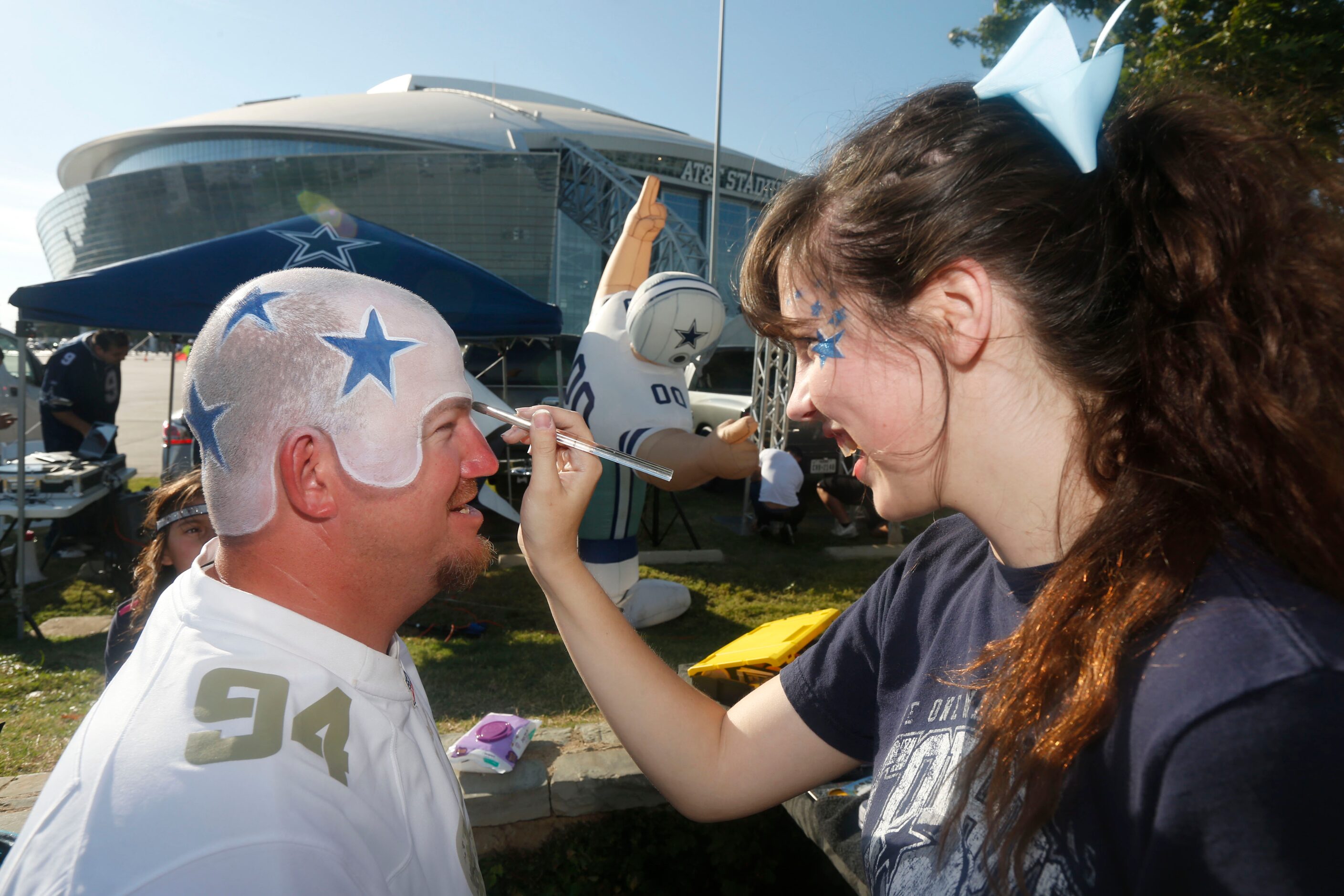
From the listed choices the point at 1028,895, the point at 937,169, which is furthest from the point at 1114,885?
Answer: the point at 937,169

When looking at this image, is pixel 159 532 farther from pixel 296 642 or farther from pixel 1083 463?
pixel 1083 463

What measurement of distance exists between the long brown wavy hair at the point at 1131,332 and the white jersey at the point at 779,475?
4380 millimetres

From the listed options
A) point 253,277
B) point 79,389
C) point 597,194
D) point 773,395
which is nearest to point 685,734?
point 253,277

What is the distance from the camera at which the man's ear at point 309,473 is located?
124 cm

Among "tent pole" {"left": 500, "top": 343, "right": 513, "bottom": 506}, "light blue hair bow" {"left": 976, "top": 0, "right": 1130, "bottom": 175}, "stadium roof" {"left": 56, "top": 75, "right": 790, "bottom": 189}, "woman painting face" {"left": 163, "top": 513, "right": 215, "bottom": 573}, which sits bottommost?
"tent pole" {"left": 500, "top": 343, "right": 513, "bottom": 506}

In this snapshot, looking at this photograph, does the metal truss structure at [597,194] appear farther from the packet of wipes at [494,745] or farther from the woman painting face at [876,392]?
the woman painting face at [876,392]

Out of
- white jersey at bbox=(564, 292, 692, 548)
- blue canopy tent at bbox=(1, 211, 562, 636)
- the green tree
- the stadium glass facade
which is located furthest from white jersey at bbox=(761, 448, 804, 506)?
the stadium glass facade

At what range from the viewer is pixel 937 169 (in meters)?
1.04

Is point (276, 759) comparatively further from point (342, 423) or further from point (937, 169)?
point (937, 169)

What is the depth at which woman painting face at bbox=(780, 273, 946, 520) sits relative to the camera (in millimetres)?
1107

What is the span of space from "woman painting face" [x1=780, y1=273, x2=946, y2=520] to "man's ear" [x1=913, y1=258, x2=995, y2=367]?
41mm

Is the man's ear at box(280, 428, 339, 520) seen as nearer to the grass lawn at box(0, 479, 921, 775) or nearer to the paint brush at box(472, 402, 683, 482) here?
the paint brush at box(472, 402, 683, 482)

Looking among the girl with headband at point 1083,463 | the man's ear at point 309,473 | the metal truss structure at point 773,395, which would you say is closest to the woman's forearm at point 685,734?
the girl with headband at point 1083,463

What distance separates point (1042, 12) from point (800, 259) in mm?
470
